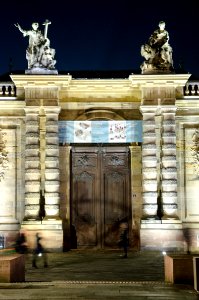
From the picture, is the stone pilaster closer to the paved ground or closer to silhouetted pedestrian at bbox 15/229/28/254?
the paved ground

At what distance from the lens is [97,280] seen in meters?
19.4

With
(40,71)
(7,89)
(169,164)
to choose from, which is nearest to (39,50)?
(40,71)

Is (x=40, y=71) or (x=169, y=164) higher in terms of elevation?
(x=40, y=71)

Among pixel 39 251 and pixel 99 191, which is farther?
pixel 99 191

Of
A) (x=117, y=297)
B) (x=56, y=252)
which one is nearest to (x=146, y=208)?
(x=56, y=252)

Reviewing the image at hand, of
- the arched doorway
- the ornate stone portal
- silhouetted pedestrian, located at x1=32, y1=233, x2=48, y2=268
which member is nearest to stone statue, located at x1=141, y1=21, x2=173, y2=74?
the arched doorway

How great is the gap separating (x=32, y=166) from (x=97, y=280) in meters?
9.86

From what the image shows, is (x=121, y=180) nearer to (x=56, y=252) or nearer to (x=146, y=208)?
(x=146, y=208)

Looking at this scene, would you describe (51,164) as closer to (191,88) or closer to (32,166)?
(32,166)

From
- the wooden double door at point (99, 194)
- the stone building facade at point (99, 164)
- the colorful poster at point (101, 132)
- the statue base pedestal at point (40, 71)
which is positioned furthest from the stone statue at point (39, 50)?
the wooden double door at point (99, 194)

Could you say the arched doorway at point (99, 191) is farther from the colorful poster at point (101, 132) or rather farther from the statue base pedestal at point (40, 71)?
the statue base pedestal at point (40, 71)

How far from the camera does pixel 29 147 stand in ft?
93.2

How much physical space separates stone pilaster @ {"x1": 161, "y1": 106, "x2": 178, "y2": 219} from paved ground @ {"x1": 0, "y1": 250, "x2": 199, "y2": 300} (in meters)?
2.41

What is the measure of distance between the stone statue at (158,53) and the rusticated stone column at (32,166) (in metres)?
5.48
